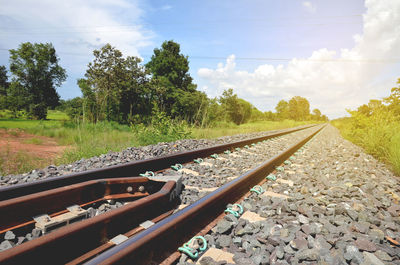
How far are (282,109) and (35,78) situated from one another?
66609mm

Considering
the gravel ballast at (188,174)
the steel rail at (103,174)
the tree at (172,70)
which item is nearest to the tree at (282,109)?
the tree at (172,70)

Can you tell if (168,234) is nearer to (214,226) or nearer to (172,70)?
(214,226)

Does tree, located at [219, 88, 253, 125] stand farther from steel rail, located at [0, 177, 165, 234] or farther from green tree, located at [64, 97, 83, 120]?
steel rail, located at [0, 177, 165, 234]

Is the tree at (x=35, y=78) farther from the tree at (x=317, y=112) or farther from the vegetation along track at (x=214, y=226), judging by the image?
the tree at (x=317, y=112)

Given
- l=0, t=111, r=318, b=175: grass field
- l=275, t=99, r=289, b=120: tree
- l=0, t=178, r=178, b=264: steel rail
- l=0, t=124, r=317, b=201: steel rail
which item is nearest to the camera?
l=0, t=178, r=178, b=264: steel rail

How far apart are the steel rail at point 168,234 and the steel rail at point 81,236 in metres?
0.32

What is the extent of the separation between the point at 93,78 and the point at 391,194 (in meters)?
21.4

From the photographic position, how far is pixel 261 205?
2557 mm

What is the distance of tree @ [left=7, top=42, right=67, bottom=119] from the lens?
34688 mm

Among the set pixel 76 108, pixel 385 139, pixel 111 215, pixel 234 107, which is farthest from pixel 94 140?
pixel 234 107

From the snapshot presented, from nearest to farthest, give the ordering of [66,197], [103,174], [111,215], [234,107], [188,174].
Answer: [111,215], [66,197], [103,174], [188,174], [234,107]

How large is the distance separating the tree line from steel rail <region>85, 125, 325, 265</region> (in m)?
4.34

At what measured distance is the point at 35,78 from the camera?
124 feet

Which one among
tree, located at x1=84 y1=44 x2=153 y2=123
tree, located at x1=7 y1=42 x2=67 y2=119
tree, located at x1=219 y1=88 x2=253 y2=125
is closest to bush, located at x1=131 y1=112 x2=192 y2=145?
tree, located at x1=84 y1=44 x2=153 y2=123
